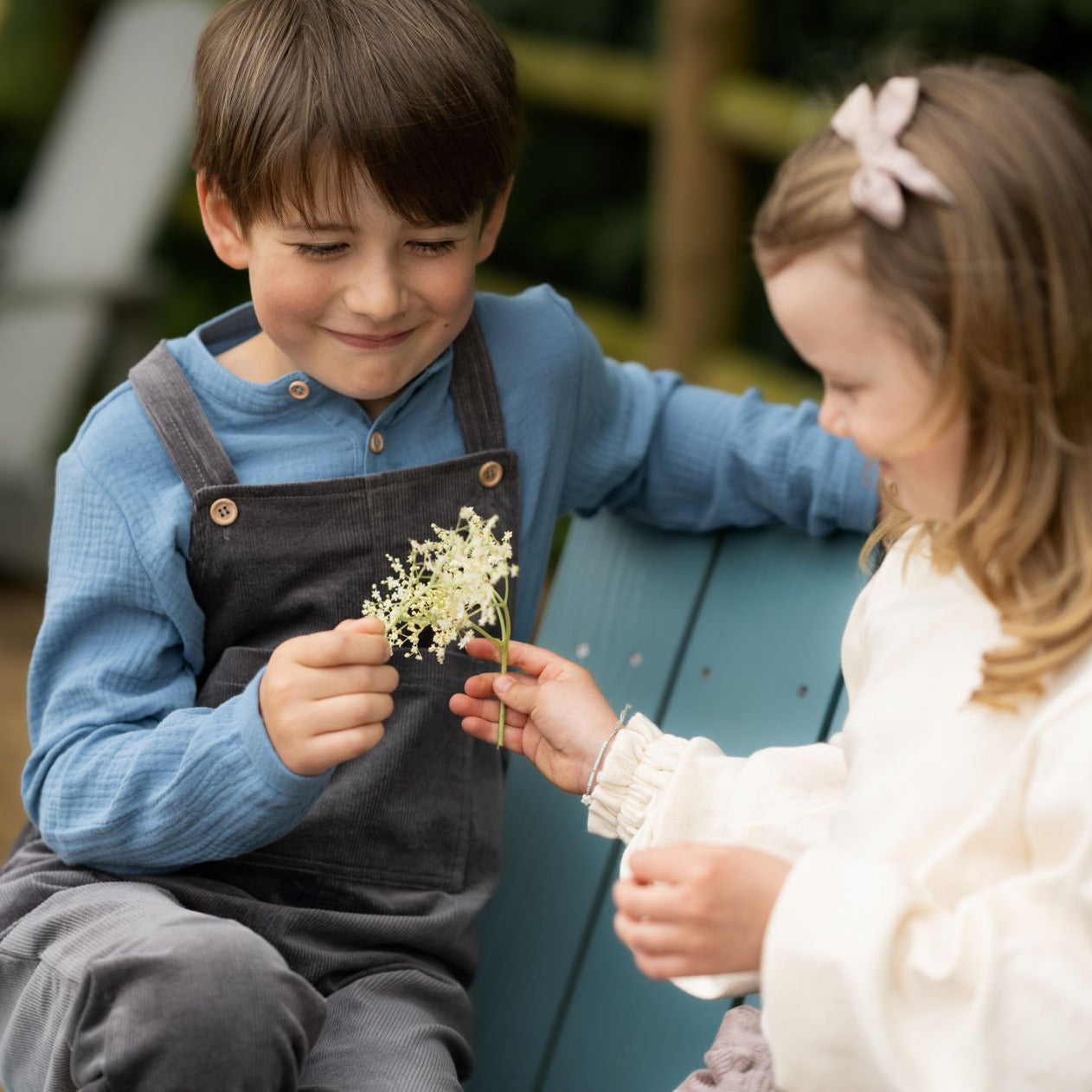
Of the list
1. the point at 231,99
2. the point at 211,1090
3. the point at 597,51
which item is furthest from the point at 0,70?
the point at 211,1090

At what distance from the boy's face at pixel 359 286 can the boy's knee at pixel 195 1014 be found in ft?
2.09

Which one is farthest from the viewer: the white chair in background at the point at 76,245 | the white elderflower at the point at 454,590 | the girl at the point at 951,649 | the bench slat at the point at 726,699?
the white chair in background at the point at 76,245

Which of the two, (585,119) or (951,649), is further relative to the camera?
(585,119)

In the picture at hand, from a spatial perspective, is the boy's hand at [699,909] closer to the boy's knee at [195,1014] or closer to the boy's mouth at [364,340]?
the boy's knee at [195,1014]

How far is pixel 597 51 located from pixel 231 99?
134 inches

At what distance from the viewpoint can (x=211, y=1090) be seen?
4.66 feet

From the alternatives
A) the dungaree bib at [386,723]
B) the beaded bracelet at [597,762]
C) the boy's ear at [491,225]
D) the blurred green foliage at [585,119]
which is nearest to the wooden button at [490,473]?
the dungaree bib at [386,723]

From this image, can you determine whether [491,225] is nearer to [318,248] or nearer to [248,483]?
[318,248]

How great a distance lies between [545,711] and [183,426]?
1.72 feet

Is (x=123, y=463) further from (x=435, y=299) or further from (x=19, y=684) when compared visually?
(x=19, y=684)

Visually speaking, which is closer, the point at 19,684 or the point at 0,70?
the point at 19,684

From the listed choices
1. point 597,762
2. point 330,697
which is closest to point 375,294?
point 330,697

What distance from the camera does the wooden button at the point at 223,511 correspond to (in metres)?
1.74

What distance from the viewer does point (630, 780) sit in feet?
5.41
